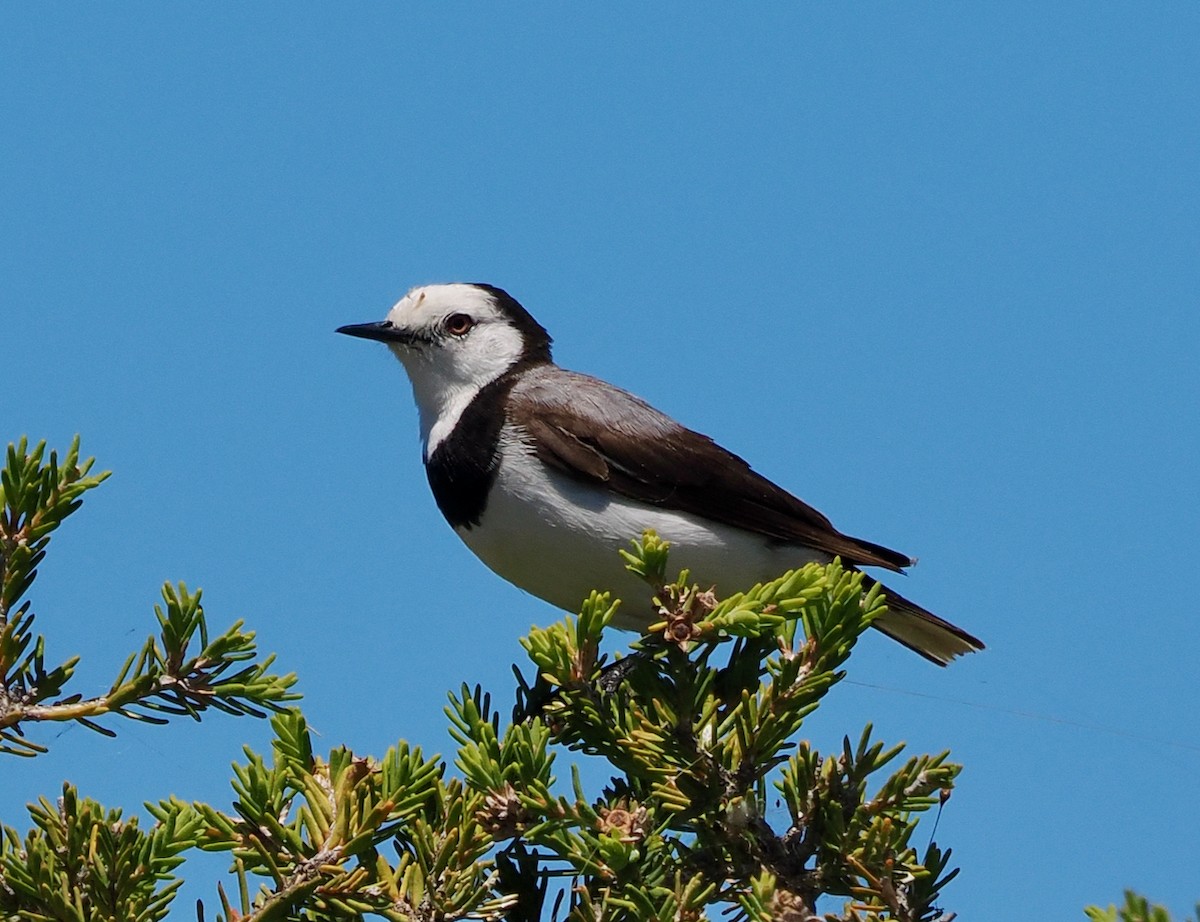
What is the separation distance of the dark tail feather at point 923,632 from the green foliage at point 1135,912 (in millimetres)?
4316

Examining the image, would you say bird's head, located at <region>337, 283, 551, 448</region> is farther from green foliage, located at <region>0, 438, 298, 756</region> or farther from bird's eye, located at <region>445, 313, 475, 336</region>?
green foliage, located at <region>0, 438, 298, 756</region>

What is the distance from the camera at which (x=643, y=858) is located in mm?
3104

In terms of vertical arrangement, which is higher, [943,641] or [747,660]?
[943,641]

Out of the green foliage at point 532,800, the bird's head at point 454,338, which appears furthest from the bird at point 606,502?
the green foliage at point 532,800

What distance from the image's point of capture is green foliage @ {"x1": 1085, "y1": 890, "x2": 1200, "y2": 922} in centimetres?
177

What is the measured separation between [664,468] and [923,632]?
138cm

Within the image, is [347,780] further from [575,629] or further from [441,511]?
[441,511]

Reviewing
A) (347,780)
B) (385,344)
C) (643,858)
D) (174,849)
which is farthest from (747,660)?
(385,344)

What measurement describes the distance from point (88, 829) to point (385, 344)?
15.1 ft

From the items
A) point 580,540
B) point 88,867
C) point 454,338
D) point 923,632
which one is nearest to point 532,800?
point 88,867

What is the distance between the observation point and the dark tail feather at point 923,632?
6215 millimetres

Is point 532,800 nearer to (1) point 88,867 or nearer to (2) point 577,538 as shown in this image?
(1) point 88,867

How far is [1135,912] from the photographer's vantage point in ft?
5.90

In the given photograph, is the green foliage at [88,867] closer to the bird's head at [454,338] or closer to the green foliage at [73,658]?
the green foliage at [73,658]
